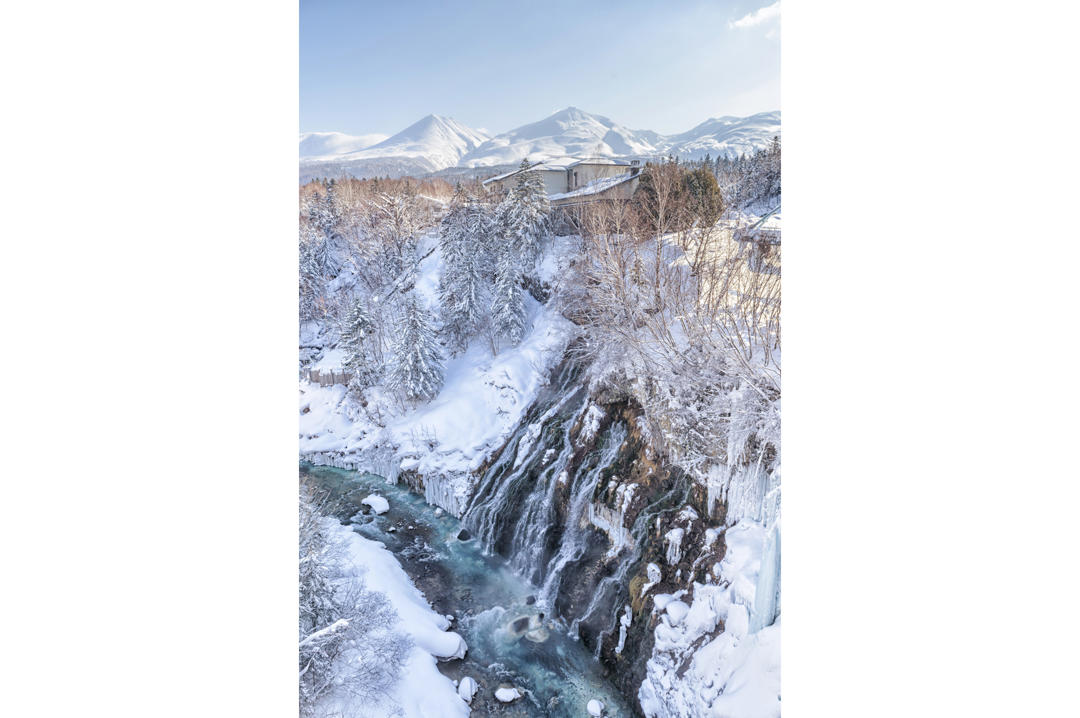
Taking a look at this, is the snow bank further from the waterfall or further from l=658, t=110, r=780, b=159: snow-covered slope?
l=658, t=110, r=780, b=159: snow-covered slope

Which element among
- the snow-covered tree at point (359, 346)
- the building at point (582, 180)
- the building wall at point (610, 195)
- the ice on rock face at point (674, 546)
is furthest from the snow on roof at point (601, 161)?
the ice on rock face at point (674, 546)

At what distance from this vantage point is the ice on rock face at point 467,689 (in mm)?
2539

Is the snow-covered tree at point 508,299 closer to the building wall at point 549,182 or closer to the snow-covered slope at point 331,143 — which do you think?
the building wall at point 549,182

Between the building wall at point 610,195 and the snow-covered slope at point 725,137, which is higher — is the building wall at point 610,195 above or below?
below

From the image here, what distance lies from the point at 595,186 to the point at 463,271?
1.35 metres

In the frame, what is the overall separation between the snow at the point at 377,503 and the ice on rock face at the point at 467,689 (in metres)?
1.47

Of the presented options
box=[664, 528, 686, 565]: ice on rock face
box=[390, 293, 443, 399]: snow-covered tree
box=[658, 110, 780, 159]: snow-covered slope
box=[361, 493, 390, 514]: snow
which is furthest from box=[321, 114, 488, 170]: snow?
box=[664, 528, 686, 565]: ice on rock face

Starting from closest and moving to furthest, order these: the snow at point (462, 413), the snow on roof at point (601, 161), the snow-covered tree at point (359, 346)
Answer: the snow on roof at point (601, 161) → the snow-covered tree at point (359, 346) → the snow at point (462, 413)

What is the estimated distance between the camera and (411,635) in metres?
2.68

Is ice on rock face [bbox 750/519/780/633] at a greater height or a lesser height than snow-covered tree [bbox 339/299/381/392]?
lesser

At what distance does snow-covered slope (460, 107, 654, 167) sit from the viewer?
2.73 metres

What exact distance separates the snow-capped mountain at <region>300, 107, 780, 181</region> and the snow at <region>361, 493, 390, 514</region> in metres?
2.45

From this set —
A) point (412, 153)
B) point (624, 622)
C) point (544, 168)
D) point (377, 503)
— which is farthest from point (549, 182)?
point (624, 622)
